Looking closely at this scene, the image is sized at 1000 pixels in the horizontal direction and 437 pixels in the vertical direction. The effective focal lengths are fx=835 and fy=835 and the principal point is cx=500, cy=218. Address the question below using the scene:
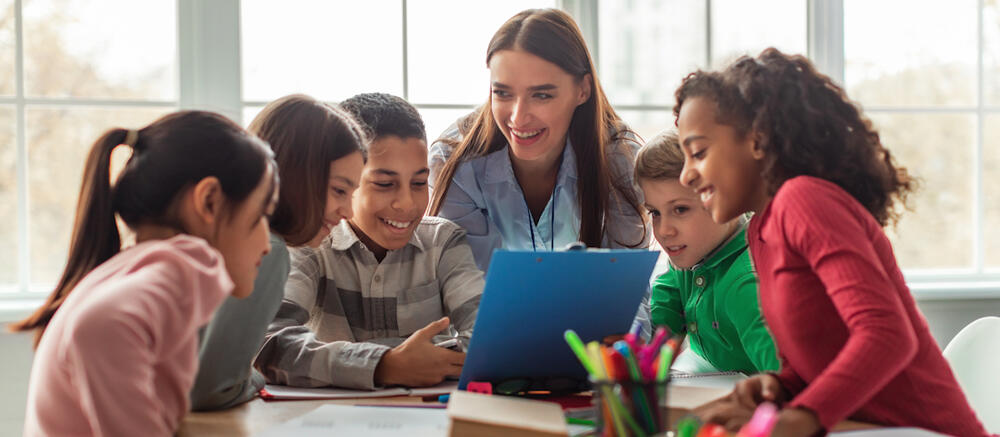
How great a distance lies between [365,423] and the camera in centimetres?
93

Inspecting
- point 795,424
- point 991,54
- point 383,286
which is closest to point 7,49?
point 383,286

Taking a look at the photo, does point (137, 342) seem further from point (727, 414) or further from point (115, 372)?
point (727, 414)

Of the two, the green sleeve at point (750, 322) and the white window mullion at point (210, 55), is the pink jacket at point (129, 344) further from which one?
the white window mullion at point (210, 55)

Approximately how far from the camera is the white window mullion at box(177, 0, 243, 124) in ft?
7.68

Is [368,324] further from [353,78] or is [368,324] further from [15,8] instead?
[15,8]

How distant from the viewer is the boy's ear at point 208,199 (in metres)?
0.91

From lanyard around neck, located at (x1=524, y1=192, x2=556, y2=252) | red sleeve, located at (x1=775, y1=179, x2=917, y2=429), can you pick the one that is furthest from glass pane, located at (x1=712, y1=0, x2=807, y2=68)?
red sleeve, located at (x1=775, y1=179, x2=917, y2=429)

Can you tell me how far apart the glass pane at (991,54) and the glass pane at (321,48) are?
6.67 feet

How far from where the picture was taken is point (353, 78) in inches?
97.7

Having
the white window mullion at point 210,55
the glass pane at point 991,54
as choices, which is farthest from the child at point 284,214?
the glass pane at point 991,54

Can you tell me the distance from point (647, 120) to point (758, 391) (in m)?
1.74

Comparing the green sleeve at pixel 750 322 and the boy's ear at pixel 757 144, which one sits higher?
the boy's ear at pixel 757 144

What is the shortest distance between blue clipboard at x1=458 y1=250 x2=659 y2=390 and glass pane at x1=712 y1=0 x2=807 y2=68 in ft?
5.77

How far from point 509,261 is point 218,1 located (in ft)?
5.63
